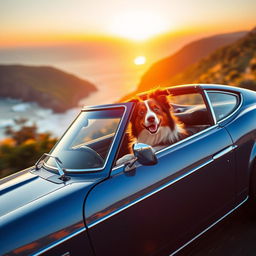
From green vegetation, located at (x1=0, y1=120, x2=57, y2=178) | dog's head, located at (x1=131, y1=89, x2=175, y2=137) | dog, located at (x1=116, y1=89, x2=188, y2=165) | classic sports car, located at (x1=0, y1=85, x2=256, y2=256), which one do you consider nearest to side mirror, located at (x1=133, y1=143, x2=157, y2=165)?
classic sports car, located at (x1=0, y1=85, x2=256, y2=256)

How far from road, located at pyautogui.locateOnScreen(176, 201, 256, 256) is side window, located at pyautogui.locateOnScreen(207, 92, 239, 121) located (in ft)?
3.26

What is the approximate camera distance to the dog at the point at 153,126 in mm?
2771

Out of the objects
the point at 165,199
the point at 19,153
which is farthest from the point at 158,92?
the point at 19,153

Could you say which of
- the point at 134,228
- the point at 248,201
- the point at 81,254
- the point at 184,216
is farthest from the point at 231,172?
the point at 81,254

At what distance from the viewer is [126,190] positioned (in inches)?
78.3

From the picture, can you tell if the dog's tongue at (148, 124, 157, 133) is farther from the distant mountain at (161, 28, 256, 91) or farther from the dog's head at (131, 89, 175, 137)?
the distant mountain at (161, 28, 256, 91)

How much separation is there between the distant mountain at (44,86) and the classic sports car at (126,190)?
40.2 ft

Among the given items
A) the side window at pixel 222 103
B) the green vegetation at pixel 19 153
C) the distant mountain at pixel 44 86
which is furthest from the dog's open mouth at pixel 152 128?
the distant mountain at pixel 44 86

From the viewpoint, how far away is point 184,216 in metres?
2.24

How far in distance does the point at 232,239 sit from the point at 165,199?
3.72 feet

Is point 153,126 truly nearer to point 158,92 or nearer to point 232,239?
point 158,92

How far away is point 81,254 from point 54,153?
1111 millimetres

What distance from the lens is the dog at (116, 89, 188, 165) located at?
2.77 meters

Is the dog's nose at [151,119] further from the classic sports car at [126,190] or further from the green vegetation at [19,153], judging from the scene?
the green vegetation at [19,153]
